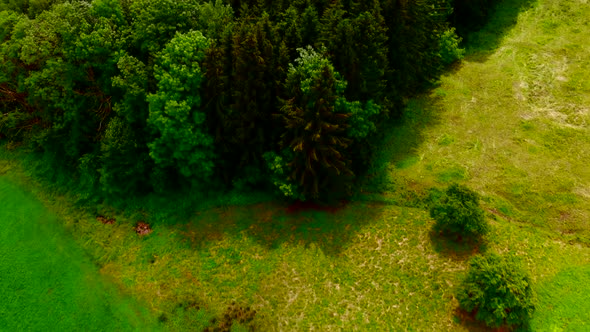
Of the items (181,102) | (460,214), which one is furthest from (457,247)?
(181,102)

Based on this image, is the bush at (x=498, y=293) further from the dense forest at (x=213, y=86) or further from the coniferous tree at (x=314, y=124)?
the dense forest at (x=213, y=86)

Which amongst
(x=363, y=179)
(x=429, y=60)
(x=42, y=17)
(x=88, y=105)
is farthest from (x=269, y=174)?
(x=42, y=17)

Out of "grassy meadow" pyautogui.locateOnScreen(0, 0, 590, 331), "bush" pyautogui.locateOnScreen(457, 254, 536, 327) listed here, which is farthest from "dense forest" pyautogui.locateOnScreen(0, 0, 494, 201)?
"bush" pyautogui.locateOnScreen(457, 254, 536, 327)

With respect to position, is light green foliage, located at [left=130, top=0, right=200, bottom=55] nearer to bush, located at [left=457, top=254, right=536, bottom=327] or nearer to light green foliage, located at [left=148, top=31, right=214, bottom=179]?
light green foliage, located at [left=148, top=31, right=214, bottom=179]

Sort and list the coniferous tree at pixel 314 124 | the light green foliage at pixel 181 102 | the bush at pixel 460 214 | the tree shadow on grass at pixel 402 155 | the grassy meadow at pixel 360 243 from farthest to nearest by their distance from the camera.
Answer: the tree shadow on grass at pixel 402 155 → the light green foliage at pixel 181 102 → the coniferous tree at pixel 314 124 → the bush at pixel 460 214 → the grassy meadow at pixel 360 243

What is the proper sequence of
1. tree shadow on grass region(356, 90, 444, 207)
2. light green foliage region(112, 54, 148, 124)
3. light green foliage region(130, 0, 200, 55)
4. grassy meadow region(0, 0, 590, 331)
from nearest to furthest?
grassy meadow region(0, 0, 590, 331) → light green foliage region(112, 54, 148, 124) → light green foliage region(130, 0, 200, 55) → tree shadow on grass region(356, 90, 444, 207)

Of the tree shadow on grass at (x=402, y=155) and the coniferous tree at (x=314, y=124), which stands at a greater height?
the coniferous tree at (x=314, y=124)

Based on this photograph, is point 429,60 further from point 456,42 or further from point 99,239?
point 99,239

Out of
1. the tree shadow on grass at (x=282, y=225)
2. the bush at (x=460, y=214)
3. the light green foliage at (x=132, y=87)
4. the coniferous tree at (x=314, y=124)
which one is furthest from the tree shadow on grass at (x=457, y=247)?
the light green foliage at (x=132, y=87)
